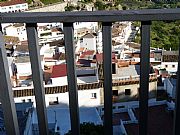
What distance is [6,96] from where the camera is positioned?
1.47 m

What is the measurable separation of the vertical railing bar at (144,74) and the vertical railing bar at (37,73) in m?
0.44

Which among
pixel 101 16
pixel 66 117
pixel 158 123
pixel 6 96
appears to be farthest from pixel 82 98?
pixel 101 16

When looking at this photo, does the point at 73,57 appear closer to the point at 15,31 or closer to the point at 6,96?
the point at 6,96

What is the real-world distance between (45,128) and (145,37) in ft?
2.05

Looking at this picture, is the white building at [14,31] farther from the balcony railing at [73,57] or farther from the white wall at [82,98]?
the balcony railing at [73,57]

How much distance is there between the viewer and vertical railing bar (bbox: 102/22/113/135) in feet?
4.50

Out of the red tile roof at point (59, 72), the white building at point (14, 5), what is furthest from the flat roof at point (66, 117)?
the white building at point (14, 5)

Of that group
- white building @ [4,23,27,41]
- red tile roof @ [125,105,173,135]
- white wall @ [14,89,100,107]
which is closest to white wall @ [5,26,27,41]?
white building @ [4,23,27,41]

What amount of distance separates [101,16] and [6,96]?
547mm

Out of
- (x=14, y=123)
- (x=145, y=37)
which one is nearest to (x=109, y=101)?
(x=145, y=37)

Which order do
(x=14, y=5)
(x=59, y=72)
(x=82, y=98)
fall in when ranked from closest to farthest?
(x=82, y=98)
(x=59, y=72)
(x=14, y=5)

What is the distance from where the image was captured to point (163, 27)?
122 feet

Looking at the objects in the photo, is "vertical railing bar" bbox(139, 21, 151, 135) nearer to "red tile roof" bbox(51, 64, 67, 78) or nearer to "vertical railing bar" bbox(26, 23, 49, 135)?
"vertical railing bar" bbox(26, 23, 49, 135)

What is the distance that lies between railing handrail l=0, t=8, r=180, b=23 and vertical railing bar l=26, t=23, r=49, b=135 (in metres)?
0.06
